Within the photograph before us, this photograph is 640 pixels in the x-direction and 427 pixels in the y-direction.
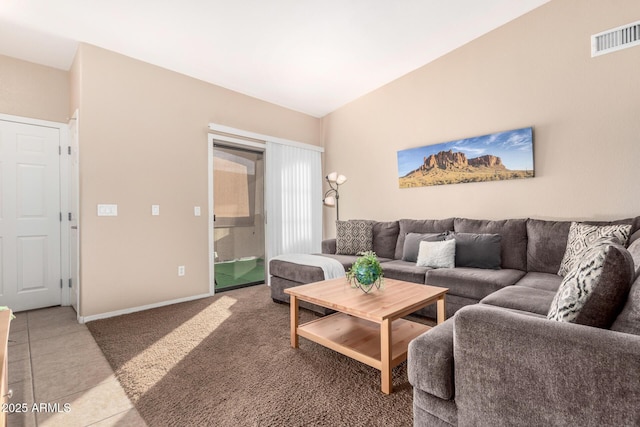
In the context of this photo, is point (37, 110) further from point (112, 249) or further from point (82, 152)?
point (112, 249)

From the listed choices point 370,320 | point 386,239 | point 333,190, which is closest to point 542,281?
point 370,320

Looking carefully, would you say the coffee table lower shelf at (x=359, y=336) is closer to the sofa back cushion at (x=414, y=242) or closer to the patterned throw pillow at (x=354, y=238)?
the sofa back cushion at (x=414, y=242)

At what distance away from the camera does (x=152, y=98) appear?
337 centimetres

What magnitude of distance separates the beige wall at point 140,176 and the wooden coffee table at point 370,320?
1910 mm

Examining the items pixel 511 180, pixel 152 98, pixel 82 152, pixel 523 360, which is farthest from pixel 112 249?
pixel 511 180

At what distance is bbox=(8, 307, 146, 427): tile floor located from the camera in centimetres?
155

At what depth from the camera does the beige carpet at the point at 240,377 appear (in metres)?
1.53

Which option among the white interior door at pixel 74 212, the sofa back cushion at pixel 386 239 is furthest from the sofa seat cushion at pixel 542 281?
the white interior door at pixel 74 212

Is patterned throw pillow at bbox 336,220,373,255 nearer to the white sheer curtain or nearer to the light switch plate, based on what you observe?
the white sheer curtain

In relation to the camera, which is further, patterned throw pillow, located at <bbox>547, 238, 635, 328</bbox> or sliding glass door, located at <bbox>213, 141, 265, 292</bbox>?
sliding glass door, located at <bbox>213, 141, 265, 292</bbox>

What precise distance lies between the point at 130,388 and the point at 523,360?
79.0 inches

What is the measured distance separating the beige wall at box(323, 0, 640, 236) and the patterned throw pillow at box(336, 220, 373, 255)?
0.53 meters

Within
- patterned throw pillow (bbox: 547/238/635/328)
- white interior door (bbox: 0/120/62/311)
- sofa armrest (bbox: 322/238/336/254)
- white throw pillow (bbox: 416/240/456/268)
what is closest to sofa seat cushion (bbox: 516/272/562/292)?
white throw pillow (bbox: 416/240/456/268)

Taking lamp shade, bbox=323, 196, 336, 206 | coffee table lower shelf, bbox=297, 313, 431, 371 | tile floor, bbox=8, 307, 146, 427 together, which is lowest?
tile floor, bbox=8, 307, 146, 427
